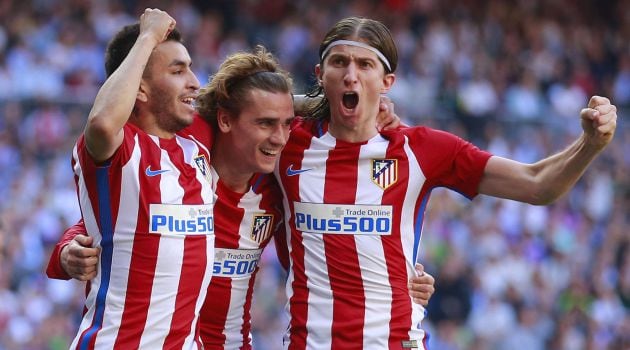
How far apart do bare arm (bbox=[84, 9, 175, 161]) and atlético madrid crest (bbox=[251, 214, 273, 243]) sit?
3.84 feet

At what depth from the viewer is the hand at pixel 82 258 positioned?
4.82 meters

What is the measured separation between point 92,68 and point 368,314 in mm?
8220

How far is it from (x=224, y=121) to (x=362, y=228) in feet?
2.87

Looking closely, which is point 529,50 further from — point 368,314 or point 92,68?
point 368,314

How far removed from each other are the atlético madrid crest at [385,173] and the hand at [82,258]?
1.37 meters

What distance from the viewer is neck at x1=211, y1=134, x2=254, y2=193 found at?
5566 millimetres

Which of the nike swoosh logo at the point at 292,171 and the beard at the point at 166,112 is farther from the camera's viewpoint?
the nike swoosh logo at the point at 292,171

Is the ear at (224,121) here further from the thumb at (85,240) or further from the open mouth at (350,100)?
the thumb at (85,240)

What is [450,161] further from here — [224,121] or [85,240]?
[85,240]

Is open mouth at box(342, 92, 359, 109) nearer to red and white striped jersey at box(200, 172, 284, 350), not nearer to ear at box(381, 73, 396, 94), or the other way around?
ear at box(381, 73, 396, 94)

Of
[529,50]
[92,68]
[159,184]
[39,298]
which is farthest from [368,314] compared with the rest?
[529,50]

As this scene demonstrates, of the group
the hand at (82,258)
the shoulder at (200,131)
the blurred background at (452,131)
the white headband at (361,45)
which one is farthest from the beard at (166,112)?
the blurred background at (452,131)

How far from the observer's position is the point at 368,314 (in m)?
5.28

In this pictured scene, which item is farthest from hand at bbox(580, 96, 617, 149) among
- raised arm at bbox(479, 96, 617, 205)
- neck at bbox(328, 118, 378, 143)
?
neck at bbox(328, 118, 378, 143)
